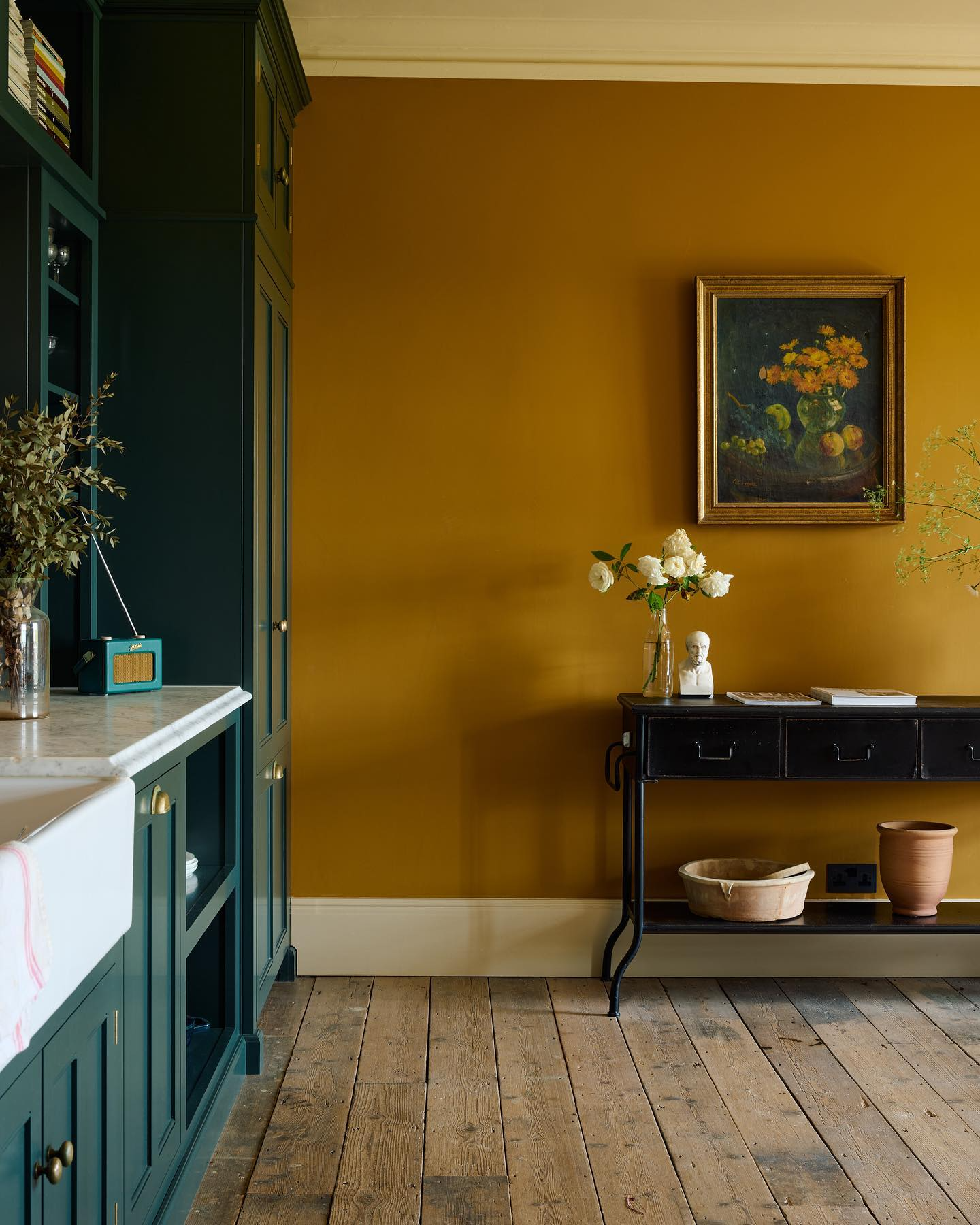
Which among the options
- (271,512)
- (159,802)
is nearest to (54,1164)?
(159,802)

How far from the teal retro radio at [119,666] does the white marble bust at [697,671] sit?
152 cm

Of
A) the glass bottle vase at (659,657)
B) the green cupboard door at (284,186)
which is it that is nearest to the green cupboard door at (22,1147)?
the glass bottle vase at (659,657)

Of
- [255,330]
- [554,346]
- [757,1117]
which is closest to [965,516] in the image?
[554,346]

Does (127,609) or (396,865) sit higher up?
(127,609)

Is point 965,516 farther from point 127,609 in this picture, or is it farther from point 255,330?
point 127,609

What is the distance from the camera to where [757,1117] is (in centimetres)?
233

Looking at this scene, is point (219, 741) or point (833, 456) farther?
point (833, 456)

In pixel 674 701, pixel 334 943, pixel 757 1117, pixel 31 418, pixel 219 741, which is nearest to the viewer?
pixel 31 418

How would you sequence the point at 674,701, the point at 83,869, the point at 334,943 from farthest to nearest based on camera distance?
1. the point at 334,943
2. the point at 674,701
3. the point at 83,869

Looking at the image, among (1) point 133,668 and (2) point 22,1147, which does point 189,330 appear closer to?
(1) point 133,668

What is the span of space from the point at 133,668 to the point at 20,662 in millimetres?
408

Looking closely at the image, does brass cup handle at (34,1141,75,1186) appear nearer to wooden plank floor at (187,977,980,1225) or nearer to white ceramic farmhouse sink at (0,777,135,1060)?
white ceramic farmhouse sink at (0,777,135,1060)

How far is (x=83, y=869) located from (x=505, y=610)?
220 cm

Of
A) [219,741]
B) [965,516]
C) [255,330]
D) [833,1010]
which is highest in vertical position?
[255,330]
